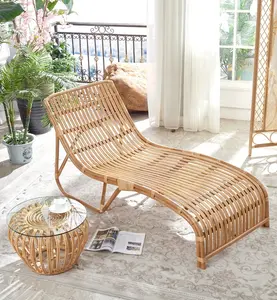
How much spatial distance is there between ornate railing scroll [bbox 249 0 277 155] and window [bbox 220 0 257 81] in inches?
18.4

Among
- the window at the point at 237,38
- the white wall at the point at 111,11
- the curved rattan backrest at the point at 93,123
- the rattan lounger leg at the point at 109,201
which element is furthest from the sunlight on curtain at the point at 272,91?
the white wall at the point at 111,11

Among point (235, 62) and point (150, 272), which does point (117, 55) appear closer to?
point (235, 62)

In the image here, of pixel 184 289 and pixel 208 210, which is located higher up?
pixel 208 210

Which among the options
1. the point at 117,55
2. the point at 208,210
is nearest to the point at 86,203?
the point at 208,210

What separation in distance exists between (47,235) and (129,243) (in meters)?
0.63

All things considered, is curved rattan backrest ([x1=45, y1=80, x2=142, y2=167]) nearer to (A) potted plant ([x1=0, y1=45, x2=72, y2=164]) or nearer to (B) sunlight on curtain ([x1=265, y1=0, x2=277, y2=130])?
(A) potted plant ([x1=0, y1=45, x2=72, y2=164])

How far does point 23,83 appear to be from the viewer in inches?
165

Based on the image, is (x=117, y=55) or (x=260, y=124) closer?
(x=260, y=124)

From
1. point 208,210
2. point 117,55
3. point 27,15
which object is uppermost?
point 27,15

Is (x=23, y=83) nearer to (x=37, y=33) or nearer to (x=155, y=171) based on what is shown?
(x=37, y=33)

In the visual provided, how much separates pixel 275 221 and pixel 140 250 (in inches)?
35.9

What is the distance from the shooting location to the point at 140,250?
315 cm

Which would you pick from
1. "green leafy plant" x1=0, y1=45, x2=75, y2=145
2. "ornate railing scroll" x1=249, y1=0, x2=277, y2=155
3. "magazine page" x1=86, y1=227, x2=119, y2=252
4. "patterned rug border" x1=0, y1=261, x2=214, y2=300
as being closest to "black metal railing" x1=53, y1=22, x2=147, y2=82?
"green leafy plant" x1=0, y1=45, x2=75, y2=145

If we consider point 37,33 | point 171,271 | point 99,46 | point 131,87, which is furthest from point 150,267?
point 99,46
